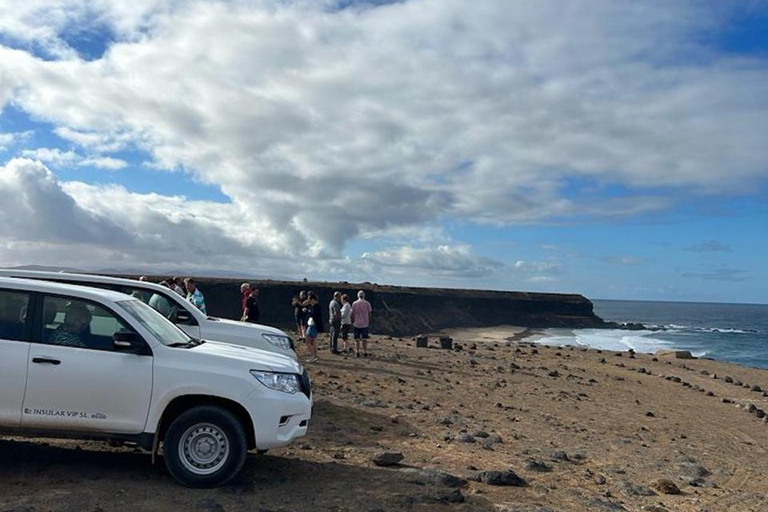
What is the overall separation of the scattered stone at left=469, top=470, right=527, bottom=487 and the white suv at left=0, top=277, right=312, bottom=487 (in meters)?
2.15

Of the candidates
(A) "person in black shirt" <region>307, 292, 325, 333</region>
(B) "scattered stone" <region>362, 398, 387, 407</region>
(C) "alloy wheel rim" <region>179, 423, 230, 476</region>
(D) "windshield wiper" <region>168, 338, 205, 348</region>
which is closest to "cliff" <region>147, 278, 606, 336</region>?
(A) "person in black shirt" <region>307, 292, 325, 333</region>

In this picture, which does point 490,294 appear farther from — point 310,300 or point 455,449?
point 455,449

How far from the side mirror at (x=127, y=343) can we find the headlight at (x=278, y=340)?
477cm

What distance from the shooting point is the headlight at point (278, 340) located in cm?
1126

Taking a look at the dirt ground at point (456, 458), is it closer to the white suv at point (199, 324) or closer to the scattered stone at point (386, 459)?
the scattered stone at point (386, 459)

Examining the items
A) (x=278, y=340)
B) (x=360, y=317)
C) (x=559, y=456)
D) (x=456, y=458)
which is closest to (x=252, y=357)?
(x=456, y=458)

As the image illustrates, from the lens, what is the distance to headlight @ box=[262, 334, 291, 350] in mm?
11261

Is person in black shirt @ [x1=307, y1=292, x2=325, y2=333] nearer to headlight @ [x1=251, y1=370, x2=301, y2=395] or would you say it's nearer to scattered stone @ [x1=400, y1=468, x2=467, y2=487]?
scattered stone @ [x1=400, y1=468, x2=467, y2=487]

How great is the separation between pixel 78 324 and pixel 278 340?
16.3 ft

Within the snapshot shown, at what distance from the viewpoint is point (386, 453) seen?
802 cm

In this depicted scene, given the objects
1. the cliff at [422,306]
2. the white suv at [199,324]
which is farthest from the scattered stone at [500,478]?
the cliff at [422,306]

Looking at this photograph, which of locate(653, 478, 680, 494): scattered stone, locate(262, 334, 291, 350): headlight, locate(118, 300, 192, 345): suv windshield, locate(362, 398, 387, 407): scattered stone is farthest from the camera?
locate(362, 398, 387, 407): scattered stone

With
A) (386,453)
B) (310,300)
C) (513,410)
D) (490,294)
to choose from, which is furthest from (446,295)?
(386,453)

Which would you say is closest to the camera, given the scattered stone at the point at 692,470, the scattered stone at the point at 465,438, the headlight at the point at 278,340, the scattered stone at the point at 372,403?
the scattered stone at the point at 692,470
